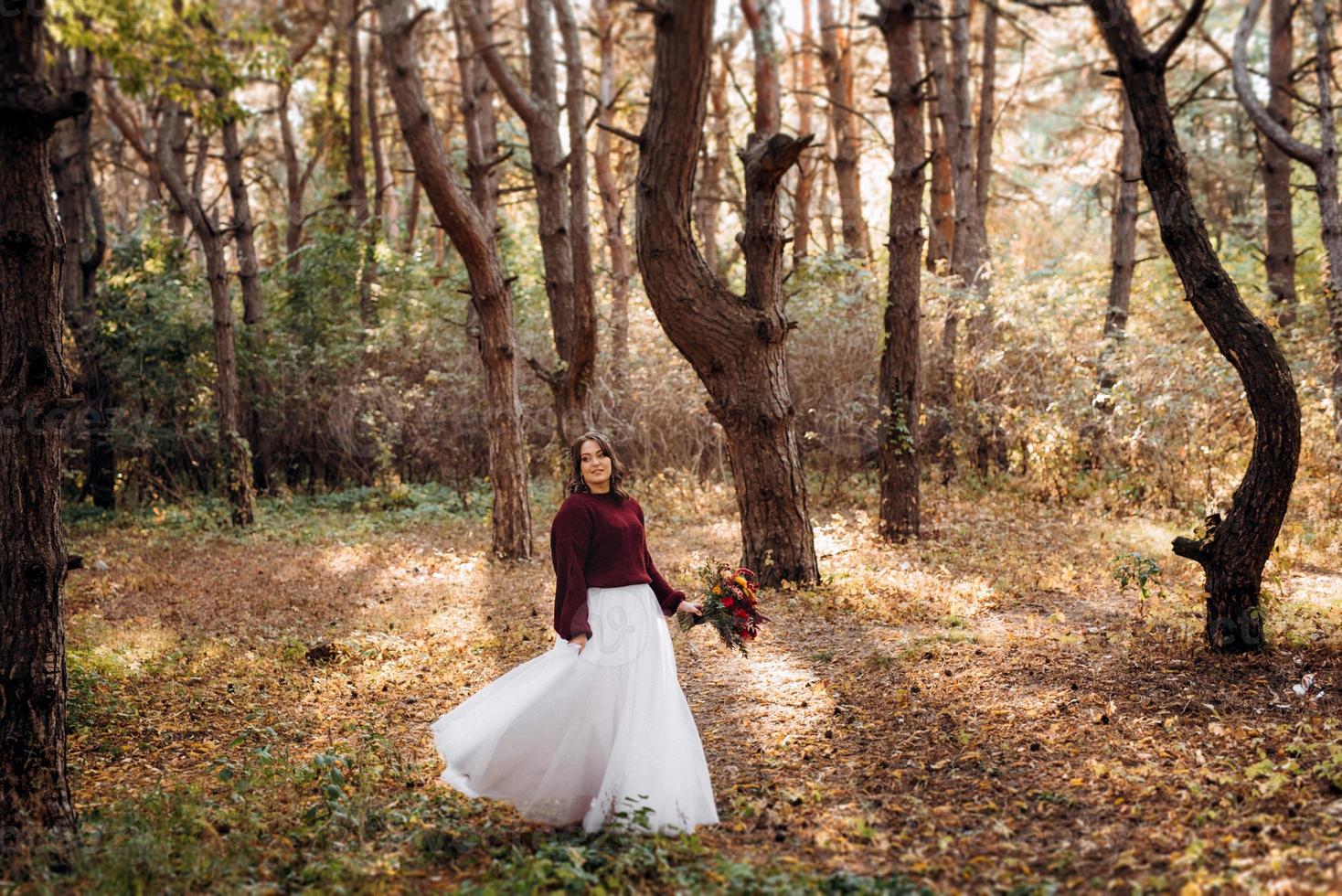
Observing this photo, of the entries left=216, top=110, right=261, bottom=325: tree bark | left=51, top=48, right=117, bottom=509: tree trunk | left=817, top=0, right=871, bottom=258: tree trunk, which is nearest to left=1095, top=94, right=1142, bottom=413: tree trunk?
left=817, top=0, right=871, bottom=258: tree trunk

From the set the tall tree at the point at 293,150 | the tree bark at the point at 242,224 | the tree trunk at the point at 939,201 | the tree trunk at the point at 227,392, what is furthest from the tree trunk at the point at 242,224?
the tree trunk at the point at 939,201

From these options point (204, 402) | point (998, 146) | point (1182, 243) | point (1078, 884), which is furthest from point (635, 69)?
point (1078, 884)

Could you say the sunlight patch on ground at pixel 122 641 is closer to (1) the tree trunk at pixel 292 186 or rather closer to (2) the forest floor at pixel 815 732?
(2) the forest floor at pixel 815 732

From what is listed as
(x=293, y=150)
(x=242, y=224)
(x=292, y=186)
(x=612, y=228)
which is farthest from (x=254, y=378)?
(x=293, y=150)

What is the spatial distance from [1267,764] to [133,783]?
5749mm

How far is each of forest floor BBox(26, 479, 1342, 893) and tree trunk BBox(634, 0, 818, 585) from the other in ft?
2.51

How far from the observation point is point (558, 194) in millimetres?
13102

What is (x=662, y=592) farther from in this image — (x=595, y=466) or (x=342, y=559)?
(x=342, y=559)

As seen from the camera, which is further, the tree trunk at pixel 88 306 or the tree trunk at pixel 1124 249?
the tree trunk at pixel 88 306

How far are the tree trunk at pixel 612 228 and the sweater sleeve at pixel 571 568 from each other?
12.3 meters

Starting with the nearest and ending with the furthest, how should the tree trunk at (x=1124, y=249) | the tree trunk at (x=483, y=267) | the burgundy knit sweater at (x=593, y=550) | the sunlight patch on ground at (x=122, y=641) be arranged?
the burgundy knit sweater at (x=593, y=550) → the sunlight patch on ground at (x=122, y=641) → the tree trunk at (x=483, y=267) → the tree trunk at (x=1124, y=249)

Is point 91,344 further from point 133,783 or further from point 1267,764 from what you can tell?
point 1267,764

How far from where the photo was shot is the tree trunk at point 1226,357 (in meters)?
6.27

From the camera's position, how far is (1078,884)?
4090 mm
